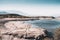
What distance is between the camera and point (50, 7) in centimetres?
347

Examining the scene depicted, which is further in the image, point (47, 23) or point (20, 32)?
point (47, 23)

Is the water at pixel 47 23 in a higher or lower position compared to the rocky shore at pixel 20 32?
higher

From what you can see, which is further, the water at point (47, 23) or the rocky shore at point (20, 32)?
the water at point (47, 23)

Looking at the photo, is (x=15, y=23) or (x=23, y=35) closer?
(x=23, y=35)

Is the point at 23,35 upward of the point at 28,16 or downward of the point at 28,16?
downward

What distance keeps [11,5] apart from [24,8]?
1.16ft

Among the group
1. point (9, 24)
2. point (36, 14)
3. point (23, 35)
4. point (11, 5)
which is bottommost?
point (23, 35)

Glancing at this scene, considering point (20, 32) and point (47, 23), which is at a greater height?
point (47, 23)

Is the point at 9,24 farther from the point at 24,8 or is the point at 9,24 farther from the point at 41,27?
the point at 41,27

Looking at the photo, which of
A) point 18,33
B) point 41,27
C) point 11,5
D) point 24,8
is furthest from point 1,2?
point 41,27

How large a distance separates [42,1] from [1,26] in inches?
49.9

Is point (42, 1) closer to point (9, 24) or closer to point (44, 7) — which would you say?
point (44, 7)

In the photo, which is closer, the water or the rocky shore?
the rocky shore

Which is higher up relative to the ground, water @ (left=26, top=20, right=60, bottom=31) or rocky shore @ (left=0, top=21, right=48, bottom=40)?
water @ (left=26, top=20, right=60, bottom=31)
